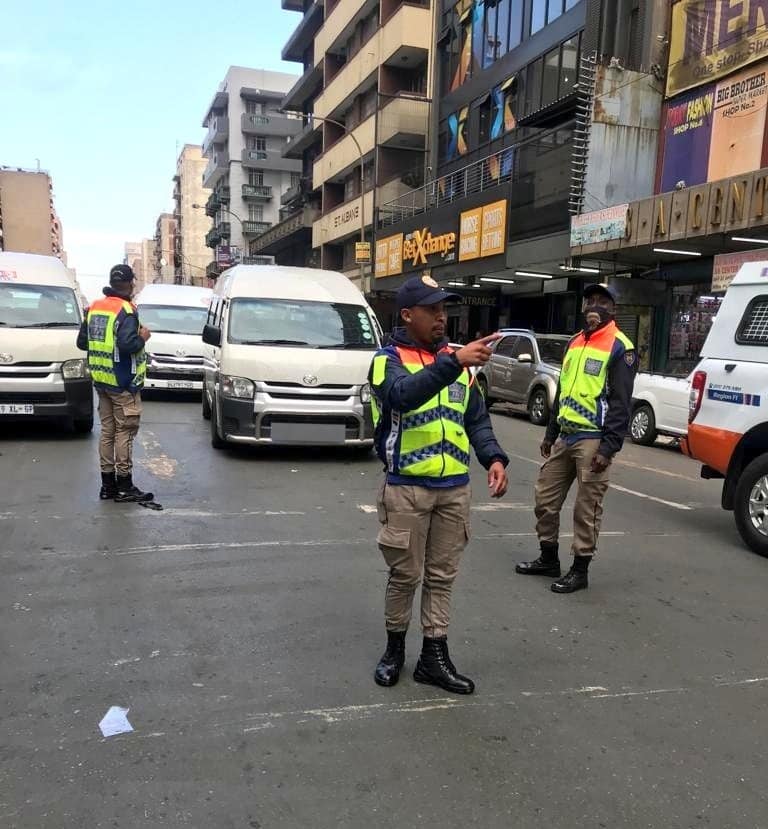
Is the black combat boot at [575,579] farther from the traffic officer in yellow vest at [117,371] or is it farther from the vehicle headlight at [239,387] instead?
the vehicle headlight at [239,387]

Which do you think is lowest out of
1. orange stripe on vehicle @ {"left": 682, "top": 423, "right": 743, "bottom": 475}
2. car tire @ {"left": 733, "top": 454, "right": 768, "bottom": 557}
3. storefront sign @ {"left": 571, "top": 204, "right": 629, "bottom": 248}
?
car tire @ {"left": 733, "top": 454, "right": 768, "bottom": 557}

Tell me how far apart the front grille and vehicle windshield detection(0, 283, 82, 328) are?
2.92ft

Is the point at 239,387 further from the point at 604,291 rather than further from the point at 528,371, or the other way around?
the point at 528,371

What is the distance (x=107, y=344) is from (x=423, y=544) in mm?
4073

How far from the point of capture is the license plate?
8.53 meters

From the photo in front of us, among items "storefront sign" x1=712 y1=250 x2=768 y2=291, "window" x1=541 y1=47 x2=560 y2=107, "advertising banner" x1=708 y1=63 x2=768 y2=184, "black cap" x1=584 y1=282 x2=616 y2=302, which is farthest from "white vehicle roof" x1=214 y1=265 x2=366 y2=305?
"window" x1=541 y1=47 x2=560 y2=107

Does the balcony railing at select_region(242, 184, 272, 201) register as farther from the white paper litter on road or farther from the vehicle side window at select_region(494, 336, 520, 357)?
the white paper litter on road

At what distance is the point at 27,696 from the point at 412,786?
169 centimetres

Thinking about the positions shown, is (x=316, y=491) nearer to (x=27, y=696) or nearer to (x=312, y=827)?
(x=27, y=696)

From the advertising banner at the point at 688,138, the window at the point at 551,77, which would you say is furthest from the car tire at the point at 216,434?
the window at the point at 551,77

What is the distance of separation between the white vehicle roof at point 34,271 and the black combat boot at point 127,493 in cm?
451

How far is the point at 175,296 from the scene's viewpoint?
50.1 ft

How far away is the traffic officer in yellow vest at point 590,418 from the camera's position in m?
4.52

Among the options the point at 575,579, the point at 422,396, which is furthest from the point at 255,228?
the point at 422,396
